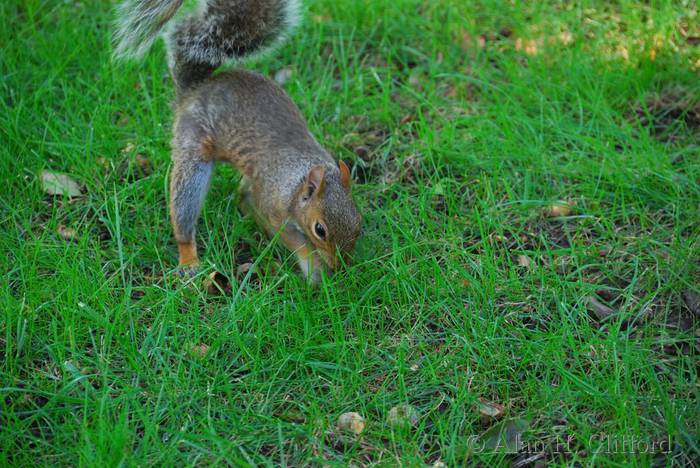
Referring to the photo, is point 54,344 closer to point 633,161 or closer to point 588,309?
point 588,309

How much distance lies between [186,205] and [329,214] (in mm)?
547

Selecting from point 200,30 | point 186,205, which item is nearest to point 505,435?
point 186,205

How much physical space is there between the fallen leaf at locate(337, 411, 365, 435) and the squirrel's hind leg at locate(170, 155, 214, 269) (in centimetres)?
85

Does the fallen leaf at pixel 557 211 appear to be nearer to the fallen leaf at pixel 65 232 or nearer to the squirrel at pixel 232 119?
the squirrel at pixel 232 119

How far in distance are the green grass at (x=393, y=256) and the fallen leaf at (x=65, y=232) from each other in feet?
0.09

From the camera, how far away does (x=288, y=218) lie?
2824 millimetres

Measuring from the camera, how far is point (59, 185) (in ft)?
9.99

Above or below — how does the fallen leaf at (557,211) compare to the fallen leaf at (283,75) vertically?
below

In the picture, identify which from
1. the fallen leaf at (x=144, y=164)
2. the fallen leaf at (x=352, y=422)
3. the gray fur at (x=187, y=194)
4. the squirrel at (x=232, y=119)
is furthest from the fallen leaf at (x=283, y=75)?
the fallen leaf at (x=352, y=422)

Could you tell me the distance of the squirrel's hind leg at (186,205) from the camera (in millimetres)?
2801

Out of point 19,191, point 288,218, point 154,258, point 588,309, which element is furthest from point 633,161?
point 19,191

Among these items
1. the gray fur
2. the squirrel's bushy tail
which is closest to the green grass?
the gray fur

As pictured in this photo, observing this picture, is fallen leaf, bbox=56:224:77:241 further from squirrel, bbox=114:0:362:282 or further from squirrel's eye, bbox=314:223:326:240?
squirrel's eye, bbox=314:223:326:240

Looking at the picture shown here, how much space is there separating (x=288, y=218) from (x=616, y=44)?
1797 millimetres
